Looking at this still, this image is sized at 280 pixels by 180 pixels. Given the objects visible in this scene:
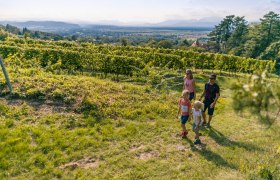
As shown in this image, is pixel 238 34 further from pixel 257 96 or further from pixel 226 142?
pixel 257 96

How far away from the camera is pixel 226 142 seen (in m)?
8.59

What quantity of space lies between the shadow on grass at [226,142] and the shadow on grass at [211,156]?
73cm

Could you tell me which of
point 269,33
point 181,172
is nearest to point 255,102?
point 181,172

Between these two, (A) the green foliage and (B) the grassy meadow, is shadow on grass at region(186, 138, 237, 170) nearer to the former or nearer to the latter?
(B) the grassy meadow

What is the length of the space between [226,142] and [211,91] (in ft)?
5.48

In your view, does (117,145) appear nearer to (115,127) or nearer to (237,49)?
(115,127)

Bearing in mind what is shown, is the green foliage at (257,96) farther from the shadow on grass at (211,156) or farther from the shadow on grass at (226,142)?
the shadow on grass at (226,142)

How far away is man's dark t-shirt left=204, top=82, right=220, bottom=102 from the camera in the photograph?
30.0 ft

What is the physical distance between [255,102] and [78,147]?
17.8ft

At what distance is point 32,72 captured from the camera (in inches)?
506

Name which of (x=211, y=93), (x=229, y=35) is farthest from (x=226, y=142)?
(x=229, y=35)

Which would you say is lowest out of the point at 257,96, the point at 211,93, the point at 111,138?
the point at 111,138

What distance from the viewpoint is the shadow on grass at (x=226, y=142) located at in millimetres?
8273

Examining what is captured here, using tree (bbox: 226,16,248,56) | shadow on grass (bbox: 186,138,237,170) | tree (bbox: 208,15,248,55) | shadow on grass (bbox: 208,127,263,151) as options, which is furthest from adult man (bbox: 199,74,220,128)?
tree (bbox: 226,16,248,56)
